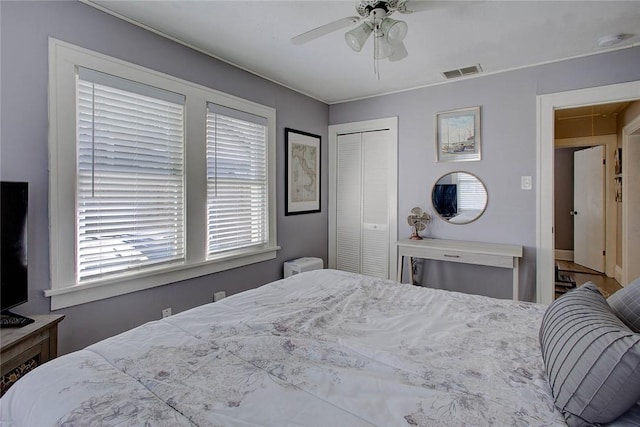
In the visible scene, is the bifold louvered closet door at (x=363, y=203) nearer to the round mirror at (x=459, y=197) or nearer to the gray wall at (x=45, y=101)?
the round mirror at (x=459, y=197)

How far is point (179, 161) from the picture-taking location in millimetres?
2580

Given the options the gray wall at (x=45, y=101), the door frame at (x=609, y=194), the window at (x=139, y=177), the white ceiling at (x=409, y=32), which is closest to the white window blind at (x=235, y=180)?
the window at (x=139, y=177)

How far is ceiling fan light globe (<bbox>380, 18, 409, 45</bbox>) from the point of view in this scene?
1.85m

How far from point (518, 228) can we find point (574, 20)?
175 cm

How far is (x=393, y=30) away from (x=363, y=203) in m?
2.43

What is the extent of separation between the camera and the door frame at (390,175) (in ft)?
12.6

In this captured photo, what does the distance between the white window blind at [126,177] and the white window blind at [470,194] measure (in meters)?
2.73

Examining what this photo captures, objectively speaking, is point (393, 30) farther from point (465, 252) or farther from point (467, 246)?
point (467, 246)

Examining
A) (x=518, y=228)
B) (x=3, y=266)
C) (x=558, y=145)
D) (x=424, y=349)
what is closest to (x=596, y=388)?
(x=424, y=349)

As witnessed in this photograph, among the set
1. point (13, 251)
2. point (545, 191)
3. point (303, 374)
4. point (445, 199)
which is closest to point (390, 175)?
point (445, 199)

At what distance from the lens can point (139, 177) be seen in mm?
2326

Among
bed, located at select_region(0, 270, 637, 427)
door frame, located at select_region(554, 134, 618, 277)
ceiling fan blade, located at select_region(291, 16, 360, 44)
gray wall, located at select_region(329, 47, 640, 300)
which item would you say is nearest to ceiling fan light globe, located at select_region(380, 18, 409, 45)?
ceiling fan blade, located at select_region(291, 16, 360, 44)

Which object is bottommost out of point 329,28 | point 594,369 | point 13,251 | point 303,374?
point 303,374

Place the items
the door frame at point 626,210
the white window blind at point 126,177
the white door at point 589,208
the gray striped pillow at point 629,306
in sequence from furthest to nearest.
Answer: the white door at point 589,208
the door frame at point 626,210
the white window blind at point 126,177
the gray striped pillow at point 629,306
